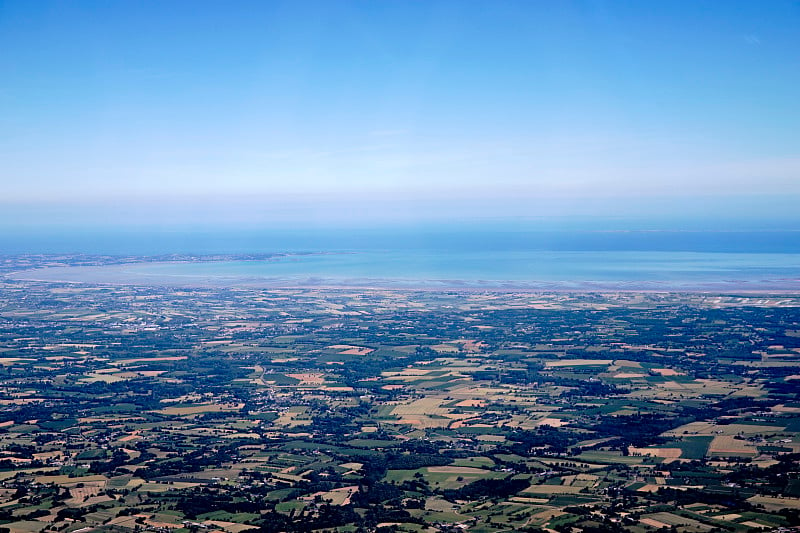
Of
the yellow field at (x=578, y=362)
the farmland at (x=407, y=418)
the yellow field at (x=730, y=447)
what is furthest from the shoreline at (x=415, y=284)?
the yellow field at (x=730, y=447)

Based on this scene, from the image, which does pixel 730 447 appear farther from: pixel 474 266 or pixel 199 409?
pixel 474 266

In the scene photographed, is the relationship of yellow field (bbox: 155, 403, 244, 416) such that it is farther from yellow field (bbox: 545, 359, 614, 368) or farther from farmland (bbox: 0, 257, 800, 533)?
yellow field (bbox: 545, 359, 614, 368)

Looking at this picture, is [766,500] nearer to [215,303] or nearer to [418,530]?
[418,530]

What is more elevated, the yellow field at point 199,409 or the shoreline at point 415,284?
the shoreline at point 415,284

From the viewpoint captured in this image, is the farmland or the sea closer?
the farmland

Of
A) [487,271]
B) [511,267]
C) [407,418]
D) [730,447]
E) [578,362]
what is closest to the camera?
[730,447]

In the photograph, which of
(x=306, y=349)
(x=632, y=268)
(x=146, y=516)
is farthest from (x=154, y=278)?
(x=146, y=516)

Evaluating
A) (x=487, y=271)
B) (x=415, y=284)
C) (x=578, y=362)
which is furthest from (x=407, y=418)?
(x=487, y=271)

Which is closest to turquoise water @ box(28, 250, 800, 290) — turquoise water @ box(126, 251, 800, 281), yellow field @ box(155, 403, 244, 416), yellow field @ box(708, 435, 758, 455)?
turquoise water @ box(126, 251, 800, 281)

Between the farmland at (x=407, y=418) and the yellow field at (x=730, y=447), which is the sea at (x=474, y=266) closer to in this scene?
the farmland at (x=407, y=418)
